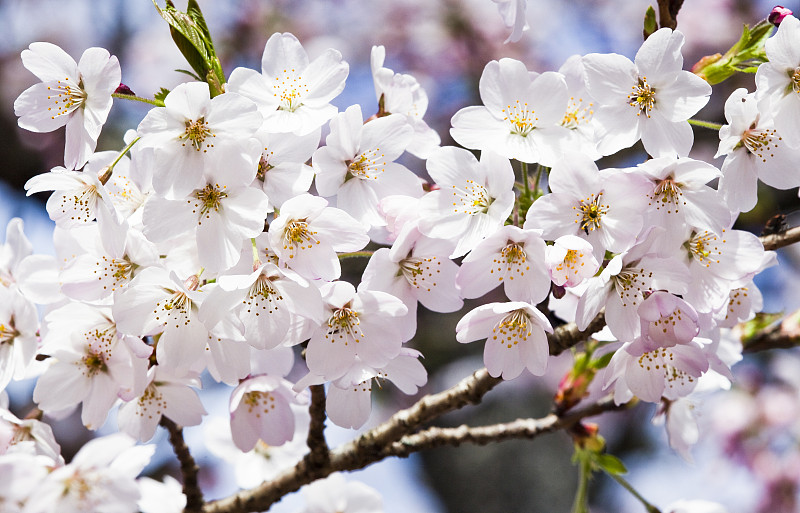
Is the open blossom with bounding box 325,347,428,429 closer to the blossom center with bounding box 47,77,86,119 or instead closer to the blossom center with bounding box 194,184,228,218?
the blossom center with bounding box 194,184,228,218

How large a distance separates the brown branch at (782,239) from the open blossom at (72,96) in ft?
3.54

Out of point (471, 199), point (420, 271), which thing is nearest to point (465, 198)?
point (471, 199)

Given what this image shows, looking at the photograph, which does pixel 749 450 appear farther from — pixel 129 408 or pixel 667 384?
pixel 129 408

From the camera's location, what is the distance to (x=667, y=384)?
4.16ft

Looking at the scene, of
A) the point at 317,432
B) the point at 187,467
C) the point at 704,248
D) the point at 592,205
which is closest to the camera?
the point at 592,205

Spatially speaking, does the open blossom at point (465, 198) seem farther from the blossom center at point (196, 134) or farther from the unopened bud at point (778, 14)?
the unopened bud at point (778, 14)

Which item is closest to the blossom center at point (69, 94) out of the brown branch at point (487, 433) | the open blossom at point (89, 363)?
the open blossom at point (89, 363)

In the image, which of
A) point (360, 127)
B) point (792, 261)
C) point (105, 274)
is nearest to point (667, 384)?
point (360, 127)

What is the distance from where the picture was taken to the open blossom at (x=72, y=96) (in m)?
1.12

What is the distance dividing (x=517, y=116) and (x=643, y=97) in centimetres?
18

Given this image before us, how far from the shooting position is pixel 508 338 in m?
1.16

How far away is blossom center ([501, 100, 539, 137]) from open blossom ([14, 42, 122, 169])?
1.90 ft

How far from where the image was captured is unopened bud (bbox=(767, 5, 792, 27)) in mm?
1138

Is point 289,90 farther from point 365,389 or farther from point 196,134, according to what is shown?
point 365,389
